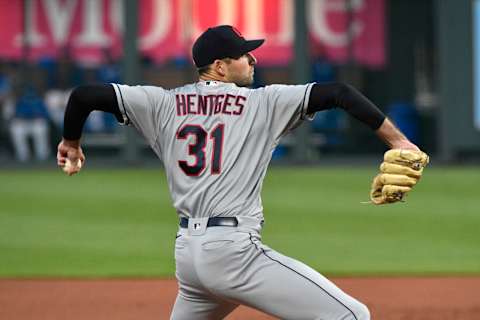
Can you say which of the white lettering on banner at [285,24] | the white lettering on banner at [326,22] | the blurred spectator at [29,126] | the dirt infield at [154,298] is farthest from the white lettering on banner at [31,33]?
the dirt infield at [154,298]

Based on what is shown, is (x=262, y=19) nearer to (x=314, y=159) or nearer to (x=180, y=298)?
(x=314, y=159)

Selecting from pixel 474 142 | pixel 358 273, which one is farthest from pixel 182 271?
pixel 474 142

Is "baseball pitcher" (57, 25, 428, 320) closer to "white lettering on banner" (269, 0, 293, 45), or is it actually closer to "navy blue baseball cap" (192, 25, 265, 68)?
"navy blue baseball cap" (192, 25, 265, 68)

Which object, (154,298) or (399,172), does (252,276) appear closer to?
(399,172)

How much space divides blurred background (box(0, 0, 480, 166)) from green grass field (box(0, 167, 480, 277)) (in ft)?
11.8

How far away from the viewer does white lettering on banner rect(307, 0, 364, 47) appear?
19094mm

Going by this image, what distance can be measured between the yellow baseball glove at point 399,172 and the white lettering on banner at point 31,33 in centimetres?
1601

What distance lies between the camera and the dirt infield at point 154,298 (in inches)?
278

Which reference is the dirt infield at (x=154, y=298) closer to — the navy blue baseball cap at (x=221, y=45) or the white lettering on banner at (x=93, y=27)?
the navy blue baseball cap at (x=221, y=45)

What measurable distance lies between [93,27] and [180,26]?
1568 mm

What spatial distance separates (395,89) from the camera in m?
19.9

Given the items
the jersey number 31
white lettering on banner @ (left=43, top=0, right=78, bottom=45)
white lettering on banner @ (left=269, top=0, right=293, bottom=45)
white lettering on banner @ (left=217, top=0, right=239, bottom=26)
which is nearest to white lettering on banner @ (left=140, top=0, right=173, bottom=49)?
white lettering on banner @ (left=217, top=0, right=239, bottom=26)

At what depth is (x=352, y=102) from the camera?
4.12 meters

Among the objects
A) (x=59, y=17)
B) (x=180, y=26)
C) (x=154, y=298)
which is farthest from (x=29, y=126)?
(x=154, y=298)
